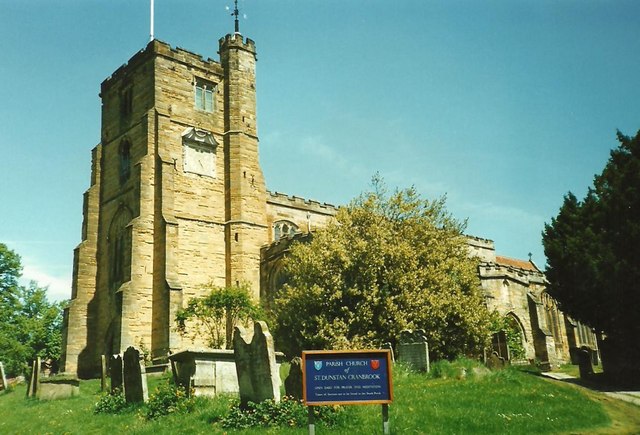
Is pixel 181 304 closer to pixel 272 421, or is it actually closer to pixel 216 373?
pixel 216 373

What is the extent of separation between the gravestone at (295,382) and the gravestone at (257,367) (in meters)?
0.45

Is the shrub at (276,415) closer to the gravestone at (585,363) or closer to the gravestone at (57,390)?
the gravestone at (57,390)

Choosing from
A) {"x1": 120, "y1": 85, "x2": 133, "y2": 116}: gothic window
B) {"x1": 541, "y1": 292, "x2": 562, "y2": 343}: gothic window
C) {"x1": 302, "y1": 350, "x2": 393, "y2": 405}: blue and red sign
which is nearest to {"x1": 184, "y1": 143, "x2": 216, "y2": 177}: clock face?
{"x1": 120, "y1": 85, "x2": 133, "y2": 116}: gothic window

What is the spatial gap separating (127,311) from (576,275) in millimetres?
18020

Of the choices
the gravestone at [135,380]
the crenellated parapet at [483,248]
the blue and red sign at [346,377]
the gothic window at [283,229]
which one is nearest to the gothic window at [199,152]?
the gothic window at [283,229]

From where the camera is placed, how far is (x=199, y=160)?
1227 inches

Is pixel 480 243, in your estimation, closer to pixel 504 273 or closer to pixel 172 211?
pixel 504 273

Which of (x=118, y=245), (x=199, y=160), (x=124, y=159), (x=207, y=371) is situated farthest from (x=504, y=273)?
(x=124, y=159)

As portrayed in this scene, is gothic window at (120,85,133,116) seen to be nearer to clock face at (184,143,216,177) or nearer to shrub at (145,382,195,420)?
clock face at (184,143,216,177)

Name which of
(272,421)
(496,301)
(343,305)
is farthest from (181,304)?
(272,421)

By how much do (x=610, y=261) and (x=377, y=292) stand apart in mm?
7622

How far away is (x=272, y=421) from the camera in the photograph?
1023cm

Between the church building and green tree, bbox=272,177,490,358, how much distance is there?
246 inches

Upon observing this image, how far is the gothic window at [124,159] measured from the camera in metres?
31.4
